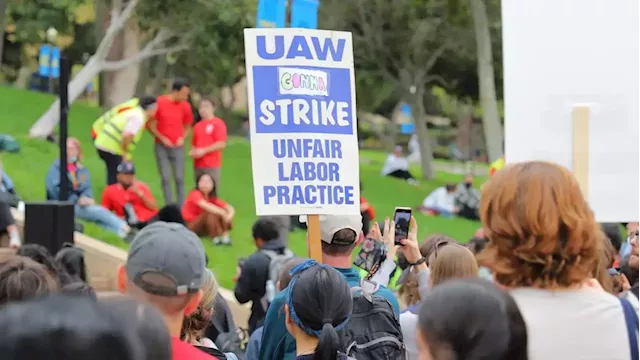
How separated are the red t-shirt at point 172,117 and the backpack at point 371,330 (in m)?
9.53

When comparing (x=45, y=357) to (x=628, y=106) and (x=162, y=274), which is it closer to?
(x=162, y=274)

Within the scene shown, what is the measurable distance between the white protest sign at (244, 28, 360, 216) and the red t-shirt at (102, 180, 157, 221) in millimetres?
8258

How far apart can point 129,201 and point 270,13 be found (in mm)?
3111

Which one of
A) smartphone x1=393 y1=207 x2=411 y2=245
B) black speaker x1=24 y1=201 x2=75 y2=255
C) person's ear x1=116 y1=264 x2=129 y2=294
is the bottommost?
black speaker x1=24 y1=201 x2=75 y2=255

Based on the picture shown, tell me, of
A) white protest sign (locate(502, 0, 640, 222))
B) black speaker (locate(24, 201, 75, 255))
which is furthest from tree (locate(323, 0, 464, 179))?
white protest sign (locate(502, 0, 640, 222))

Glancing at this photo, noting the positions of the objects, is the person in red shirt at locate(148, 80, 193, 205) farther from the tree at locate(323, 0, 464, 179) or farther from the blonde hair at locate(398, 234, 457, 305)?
the tree at locate(323, 0, 464, 179)

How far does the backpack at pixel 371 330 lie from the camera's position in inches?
172

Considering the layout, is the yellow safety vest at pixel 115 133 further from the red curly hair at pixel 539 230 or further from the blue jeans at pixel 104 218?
the red curly hair at pixel 539 230

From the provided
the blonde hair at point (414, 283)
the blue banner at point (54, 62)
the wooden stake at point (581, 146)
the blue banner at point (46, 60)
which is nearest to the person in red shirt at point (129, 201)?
the blonde hair at point (414, 283)

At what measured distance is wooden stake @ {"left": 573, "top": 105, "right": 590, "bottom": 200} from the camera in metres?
4.73

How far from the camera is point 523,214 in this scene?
3139 mm

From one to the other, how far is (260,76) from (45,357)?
360cm

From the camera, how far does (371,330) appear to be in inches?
173

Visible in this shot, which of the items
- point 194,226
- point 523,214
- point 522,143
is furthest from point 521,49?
point 194,226
